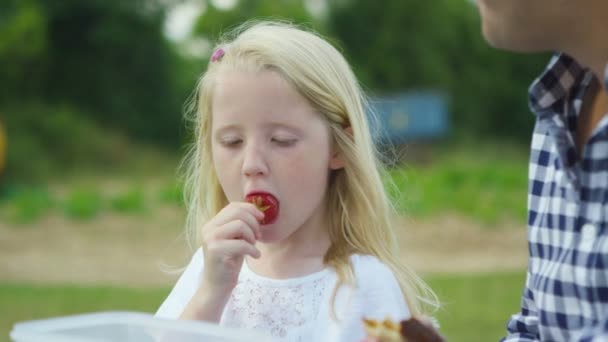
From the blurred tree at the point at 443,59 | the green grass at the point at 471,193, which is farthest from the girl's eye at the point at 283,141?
the blurred tree at the point at 443,59

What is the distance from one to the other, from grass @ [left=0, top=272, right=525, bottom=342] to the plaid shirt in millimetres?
4325

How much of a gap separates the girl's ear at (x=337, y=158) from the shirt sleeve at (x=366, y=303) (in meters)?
0.22

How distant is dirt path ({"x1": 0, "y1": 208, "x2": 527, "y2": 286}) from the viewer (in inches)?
346

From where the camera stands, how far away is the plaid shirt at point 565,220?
134 centimetres

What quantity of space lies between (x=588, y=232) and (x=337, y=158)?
66 cm

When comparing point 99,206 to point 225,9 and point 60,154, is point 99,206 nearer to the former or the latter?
point 60,154

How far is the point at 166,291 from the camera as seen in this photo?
26.1 ft

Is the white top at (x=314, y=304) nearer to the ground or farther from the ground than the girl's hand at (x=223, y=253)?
nearer to the ground

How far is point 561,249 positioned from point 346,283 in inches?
18.2

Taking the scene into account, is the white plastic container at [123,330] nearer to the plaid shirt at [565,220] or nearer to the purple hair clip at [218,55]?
the plaid shirt at [565,220]

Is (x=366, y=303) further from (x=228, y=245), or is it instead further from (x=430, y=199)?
(x=430, y=199)

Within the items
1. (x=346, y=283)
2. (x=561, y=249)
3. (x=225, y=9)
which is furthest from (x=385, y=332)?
(x=225, y=9)

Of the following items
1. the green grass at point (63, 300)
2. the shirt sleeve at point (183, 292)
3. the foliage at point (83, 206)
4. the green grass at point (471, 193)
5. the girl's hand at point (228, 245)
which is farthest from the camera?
the foliage at point (83, 206)

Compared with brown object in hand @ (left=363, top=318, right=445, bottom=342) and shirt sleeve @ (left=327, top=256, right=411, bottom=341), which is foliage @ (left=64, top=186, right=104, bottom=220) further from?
brown object in hand @ (left=363, top=318, right=445, bottom=342)
